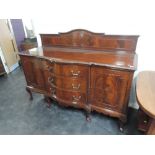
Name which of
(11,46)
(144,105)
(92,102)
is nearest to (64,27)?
(92,102)

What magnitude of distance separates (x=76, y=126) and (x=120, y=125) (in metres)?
0.56

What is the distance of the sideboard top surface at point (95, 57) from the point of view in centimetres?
131

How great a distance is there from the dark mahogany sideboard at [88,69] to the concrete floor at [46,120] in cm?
18

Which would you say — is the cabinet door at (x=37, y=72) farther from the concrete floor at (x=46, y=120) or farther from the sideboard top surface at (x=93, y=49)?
the concrete floor at (x=46, y=120)

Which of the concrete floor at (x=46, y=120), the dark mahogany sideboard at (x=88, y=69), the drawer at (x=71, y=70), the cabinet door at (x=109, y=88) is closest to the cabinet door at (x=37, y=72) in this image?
the dark mahogany sideboard at (x=88, y=69)

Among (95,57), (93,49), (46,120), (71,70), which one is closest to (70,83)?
(71,70)

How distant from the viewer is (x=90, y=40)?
1.68 m

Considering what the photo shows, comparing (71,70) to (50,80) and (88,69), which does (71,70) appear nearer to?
(88,69)

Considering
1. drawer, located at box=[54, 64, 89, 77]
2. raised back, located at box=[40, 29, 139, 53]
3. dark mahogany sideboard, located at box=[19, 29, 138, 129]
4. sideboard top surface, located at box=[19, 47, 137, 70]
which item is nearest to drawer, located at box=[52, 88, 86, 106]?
dark mahogany sideboard, located at box=[19, 29, 138, 129]

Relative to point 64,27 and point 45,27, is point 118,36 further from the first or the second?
point 45,27

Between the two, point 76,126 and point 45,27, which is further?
point 45,27

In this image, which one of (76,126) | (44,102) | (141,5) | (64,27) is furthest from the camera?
(44,102)
